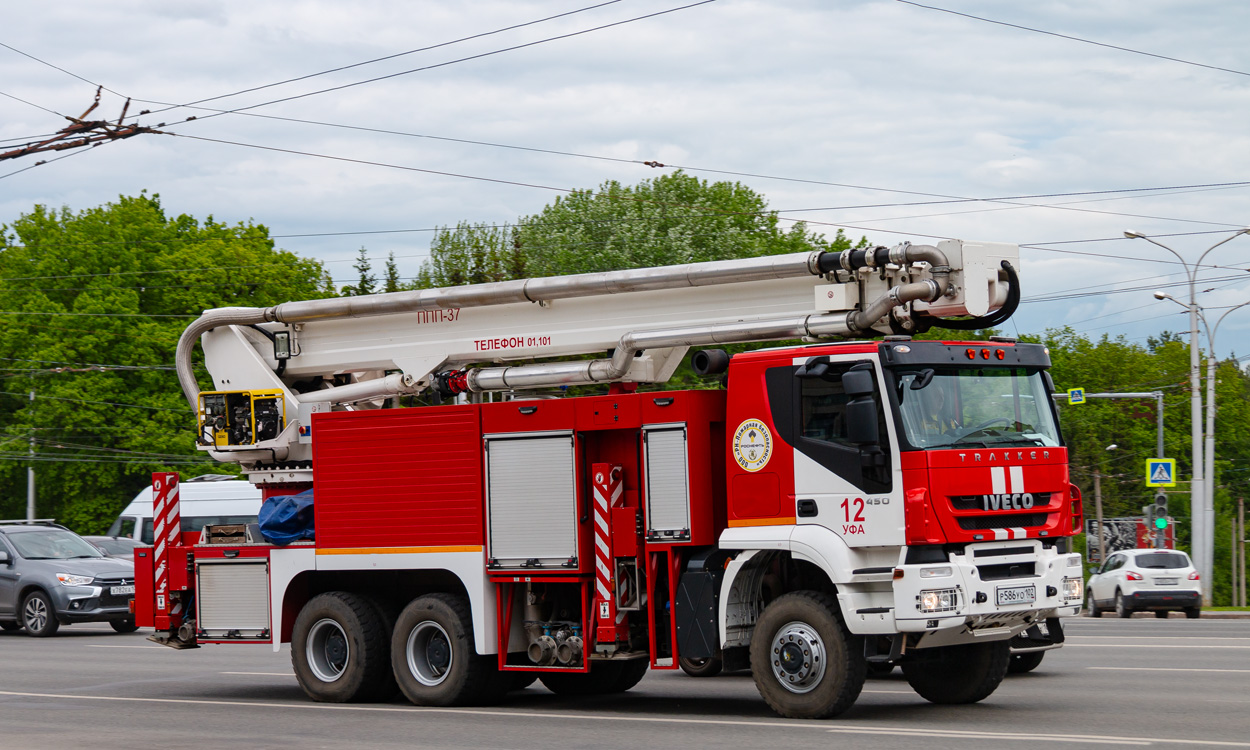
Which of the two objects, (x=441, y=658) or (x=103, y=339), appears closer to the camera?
(x=441, y=658)

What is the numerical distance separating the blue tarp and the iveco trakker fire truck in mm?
97

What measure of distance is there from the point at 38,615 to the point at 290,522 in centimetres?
1204

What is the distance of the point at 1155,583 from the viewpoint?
29375 millimetres

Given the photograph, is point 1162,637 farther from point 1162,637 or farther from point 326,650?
point 326,650

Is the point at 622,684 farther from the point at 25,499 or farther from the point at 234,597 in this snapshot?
the point at 25,499

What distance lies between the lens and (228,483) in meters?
33.7

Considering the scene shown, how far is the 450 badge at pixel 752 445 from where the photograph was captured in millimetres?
11852

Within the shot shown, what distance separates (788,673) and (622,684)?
343 centimetres

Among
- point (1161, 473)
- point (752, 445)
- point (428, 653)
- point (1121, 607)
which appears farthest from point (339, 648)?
point (1161, 473)

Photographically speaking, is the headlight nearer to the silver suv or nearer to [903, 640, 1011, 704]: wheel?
[903, 640, 1011, 704]: wheel

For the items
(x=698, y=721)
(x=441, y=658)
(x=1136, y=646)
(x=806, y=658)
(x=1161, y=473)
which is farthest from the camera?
(x=1161, y=473)

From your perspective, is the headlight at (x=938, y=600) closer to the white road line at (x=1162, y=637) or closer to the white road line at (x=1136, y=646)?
the white road line at (x=1136, y=646)

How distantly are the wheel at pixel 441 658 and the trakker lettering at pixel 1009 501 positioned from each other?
466 cm

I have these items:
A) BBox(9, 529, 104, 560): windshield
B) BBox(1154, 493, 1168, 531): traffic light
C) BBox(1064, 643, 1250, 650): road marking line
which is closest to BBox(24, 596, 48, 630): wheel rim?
BBox(9, 529, 104, 560): windshield
